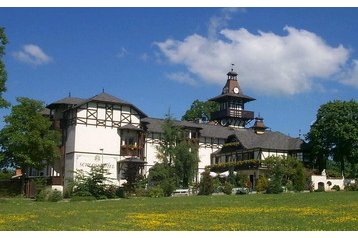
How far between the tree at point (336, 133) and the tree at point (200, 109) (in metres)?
32.0

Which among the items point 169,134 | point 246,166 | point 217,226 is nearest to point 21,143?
point 169,134

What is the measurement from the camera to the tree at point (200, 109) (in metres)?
93.7

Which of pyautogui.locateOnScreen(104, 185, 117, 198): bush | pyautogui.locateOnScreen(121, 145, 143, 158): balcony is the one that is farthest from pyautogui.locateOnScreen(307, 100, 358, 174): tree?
pyautogui.locateOnScreen(104, 185, 117, 198): bush

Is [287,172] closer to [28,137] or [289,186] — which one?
[289,186]

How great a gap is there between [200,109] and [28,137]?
4625 cm

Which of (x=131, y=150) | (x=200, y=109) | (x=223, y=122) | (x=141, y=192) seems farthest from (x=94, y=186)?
(x=200, y=109)

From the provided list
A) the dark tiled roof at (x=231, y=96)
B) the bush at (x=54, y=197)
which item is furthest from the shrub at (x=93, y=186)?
the dark tiled roof at (x=231, y=96)

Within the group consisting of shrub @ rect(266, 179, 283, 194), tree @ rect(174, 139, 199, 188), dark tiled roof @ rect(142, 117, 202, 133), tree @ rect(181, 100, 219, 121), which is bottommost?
shrub @ rect(266, 179, 283, 194)

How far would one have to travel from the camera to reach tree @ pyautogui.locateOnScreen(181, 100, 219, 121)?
307 ft

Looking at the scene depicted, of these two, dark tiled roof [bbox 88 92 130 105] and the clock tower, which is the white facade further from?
the clock tower

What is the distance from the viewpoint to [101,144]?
5803cm

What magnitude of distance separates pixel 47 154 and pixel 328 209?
113 feet

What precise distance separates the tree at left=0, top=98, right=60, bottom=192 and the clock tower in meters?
35.0

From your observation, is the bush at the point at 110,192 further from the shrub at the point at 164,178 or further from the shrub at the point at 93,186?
the shrub at the point at 164,178
